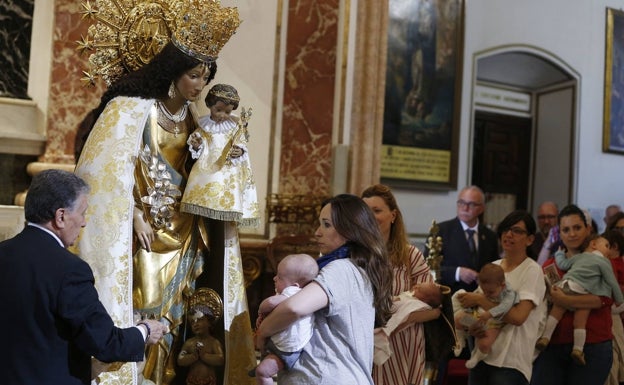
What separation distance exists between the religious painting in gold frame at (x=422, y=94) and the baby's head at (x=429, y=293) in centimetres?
519

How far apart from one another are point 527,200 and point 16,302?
31.7 feet

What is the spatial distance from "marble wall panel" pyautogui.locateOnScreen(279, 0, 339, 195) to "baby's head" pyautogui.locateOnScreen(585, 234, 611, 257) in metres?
2.43

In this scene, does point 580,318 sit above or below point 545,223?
below

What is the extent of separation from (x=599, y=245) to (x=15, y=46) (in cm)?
432

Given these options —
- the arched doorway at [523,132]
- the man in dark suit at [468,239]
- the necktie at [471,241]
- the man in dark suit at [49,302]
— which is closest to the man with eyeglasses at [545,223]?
the man in dark suit at [468,239]

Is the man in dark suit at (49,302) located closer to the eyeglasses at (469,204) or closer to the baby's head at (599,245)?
the baby's head at (599,245)

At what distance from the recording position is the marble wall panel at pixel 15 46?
5.27m

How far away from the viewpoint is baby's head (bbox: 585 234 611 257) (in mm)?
4754

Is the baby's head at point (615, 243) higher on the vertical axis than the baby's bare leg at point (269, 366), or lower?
higher

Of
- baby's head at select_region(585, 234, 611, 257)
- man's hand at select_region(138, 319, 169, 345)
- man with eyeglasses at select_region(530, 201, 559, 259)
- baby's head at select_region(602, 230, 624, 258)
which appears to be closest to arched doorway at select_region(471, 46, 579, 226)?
man with eyeglasses at select_region(530, 201, 559, 259)

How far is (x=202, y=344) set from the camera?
359 cm

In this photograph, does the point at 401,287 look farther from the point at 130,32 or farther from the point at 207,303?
the point at 130,32

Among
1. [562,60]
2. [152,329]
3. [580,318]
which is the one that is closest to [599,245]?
[580,318]

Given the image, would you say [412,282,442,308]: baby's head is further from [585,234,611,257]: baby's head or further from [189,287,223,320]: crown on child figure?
[585,234,611,257]: baby's head
